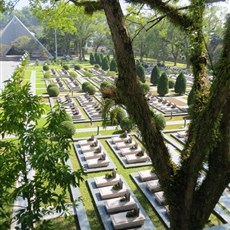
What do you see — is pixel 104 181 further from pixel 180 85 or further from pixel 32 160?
pixel 180 85

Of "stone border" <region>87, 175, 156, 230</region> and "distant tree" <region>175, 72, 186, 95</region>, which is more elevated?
"distant tree" <region>175, 72, 186, 95</region>

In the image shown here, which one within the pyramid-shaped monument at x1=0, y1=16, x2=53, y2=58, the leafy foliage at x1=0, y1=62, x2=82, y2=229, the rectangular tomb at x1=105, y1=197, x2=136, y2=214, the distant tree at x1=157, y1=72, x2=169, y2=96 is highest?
the pyramid-shaped monument at x1=0, y1=16, x2=53, y2=58

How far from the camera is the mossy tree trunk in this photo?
466cm

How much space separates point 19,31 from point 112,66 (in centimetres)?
3720

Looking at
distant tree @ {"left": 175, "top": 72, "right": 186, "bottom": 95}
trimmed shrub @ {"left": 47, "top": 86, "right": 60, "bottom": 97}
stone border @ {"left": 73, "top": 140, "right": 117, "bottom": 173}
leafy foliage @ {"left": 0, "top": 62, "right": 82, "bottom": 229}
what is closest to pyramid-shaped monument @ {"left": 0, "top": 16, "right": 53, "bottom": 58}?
trimmed shrub @ {"left": 47, "top": 86, "right": 60, "bottom": 97}

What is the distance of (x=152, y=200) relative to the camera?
11039mm

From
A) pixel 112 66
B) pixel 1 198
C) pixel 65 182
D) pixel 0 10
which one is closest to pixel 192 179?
pixel 65 182

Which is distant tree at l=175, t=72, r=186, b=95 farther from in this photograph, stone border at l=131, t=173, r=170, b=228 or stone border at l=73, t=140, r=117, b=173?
stone border at l=131, t=173, r=170, b=228

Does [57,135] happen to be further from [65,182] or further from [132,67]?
[132,67]

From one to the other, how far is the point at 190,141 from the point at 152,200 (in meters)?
6.27

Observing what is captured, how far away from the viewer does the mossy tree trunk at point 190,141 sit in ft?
15.3

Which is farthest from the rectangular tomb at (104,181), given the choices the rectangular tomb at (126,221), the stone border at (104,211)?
the rectangular tomb at (126,221)

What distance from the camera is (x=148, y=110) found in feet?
16.9

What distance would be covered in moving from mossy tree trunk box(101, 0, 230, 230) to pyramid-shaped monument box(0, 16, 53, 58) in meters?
60.8
